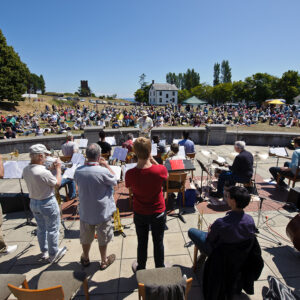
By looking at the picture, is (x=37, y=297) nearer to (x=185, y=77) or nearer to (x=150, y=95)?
(x=150, y=95)

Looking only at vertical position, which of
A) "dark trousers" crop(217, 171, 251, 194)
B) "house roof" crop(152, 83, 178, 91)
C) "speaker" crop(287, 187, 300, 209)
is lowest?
"speaker" crop(287, 187, 300, 209)

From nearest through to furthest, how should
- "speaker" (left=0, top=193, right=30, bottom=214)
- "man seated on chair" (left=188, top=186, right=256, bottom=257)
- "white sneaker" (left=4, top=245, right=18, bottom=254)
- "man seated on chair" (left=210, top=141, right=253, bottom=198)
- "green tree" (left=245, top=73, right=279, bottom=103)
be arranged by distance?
"man seated on chair" (left=188, top=186, right=256, bottom=257)
"white sneaker" (left=4, top=245, right=18, bottom=254)
"speaker" (left=0, top=193, right=30, bottom=214)
"man seated on chair" (left=210, top=141, right=253, bottom=198)
"green tree" (left=245, top=73, right=279, bottom=103)

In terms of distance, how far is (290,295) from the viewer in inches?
97.7

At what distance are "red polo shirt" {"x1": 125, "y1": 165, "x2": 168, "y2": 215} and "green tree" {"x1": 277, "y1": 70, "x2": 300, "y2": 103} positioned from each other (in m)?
77.1

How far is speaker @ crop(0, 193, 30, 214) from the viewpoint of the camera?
5.18 meters

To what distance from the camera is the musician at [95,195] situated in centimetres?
283

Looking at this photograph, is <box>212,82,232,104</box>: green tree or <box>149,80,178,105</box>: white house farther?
<box>149,80,178,105</box>: white house

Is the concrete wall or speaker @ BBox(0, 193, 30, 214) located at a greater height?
the concrete wall

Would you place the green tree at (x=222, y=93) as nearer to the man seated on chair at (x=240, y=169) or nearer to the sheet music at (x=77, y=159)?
the man seated on chair at (x=240, y=169)

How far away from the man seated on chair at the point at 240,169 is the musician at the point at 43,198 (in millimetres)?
4400

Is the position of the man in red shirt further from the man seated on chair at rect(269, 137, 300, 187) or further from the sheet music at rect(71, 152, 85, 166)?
the man seated on chair at rect(269, 137, 300, 187)

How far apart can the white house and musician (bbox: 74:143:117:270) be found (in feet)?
318

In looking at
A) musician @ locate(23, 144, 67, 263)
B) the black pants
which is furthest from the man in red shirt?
musician @ locate(23, 144, 67, 263)

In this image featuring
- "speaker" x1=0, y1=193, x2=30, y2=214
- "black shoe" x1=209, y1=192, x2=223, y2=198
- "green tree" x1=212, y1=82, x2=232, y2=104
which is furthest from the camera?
"green tree" x1=212, y1=82, x2=232, y2=104
